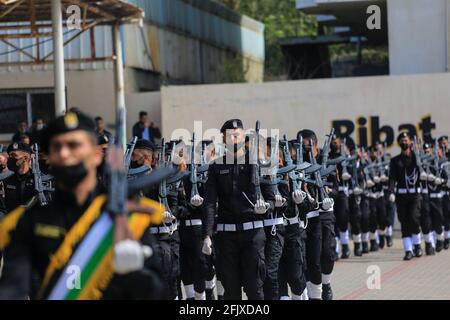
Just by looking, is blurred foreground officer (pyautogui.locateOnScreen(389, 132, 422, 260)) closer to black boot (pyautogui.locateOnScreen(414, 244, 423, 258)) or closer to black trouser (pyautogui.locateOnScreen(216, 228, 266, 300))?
black boot (pyautogui.locateOnScreen(414, 244, 423, 258))

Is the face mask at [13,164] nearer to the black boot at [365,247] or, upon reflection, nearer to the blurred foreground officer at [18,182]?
the blurred foreground officer at [18,182]

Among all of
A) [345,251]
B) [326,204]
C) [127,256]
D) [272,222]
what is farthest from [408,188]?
[127,256]

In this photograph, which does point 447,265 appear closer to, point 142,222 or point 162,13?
point 142,222

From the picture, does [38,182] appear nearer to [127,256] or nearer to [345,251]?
[127,256]

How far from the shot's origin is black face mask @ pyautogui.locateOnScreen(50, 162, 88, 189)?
18.6 feet

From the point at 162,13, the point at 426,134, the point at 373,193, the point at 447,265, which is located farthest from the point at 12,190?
the point at 162,13

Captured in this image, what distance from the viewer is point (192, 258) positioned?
1398 cm

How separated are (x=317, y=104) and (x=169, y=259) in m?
14.8

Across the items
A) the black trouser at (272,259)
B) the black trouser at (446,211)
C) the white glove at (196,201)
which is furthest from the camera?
the black trouser at (446,211)

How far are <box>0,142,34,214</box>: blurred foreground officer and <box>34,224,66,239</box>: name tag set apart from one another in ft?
25.0

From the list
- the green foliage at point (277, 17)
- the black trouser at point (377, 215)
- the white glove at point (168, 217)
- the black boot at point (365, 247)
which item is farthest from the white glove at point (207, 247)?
the green foliage at point (277, 17)

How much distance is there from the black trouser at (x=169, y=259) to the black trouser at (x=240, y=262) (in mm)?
968

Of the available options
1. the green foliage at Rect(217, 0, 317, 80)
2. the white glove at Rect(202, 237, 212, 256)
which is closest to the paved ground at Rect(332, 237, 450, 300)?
the white glove at Rect(202, 237, 212, 256)

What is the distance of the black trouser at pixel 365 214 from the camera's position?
21141 mm
